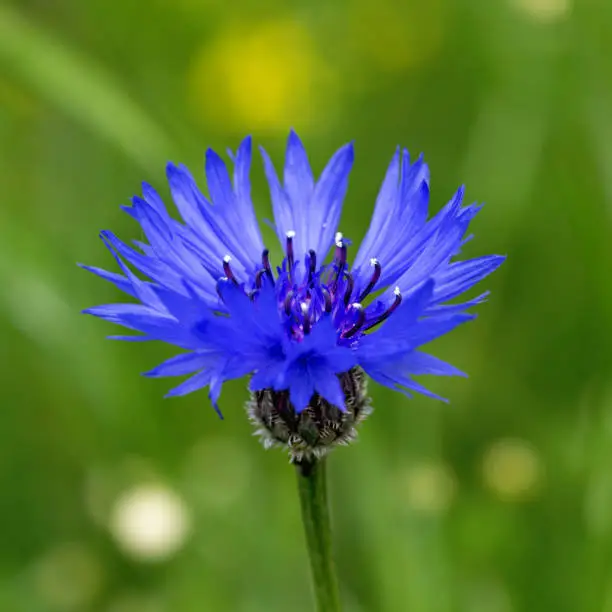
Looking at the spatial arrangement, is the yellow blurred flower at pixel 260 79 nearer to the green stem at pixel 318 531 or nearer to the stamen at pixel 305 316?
the stamen at pixel 305 316

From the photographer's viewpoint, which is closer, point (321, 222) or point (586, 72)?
point (321, 222)

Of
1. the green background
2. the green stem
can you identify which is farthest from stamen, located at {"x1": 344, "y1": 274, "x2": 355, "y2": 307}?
the green background

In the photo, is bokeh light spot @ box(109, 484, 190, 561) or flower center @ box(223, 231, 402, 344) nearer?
flower center @ box(223, 231, 402, 344)

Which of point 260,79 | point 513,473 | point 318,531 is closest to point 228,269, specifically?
point 318,531

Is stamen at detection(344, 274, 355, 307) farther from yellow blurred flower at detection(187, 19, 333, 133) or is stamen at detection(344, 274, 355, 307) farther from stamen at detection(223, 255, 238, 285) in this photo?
yellow blurred flower at detection(187, 19, 333, 133)

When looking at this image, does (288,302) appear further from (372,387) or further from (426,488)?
(372,387)

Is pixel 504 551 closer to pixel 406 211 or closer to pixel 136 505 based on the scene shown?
pixel 136 505

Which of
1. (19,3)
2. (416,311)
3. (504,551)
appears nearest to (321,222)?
(416,311)

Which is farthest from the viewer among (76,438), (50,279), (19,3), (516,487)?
(19,3)
